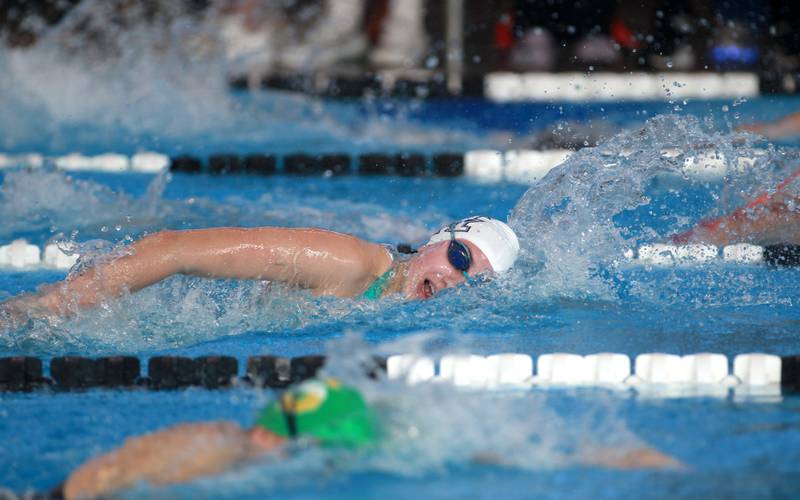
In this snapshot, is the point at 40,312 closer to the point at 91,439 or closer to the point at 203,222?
the point at 91,439

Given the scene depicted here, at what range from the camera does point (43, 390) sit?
9.40ft

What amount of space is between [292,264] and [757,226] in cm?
202

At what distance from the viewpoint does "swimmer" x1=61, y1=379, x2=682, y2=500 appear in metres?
2.03

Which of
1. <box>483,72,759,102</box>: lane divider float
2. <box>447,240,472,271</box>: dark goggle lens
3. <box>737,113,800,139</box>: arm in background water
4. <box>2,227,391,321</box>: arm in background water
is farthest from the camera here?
<box>483,72,759,102</box>: lane divider float

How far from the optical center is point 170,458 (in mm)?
2035

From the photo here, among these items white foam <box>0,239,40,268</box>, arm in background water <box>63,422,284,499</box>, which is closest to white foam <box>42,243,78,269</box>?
white foam <box>0,239,40,268</box>

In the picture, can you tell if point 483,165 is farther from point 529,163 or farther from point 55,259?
point 55,259

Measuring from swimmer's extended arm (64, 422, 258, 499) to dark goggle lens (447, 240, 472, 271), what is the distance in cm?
129

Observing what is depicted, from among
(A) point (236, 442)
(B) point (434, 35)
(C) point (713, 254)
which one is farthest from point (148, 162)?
(B) point (434, 35)

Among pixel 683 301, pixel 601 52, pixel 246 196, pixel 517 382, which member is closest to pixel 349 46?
pixel 601 52

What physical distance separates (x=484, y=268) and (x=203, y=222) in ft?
5.90

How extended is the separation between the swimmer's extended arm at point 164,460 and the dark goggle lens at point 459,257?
4.24 ft

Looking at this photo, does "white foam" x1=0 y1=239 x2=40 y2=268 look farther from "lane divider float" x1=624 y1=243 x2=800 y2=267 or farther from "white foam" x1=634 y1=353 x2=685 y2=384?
"white foam" x1=634 y1=353 x2=685 y2=384

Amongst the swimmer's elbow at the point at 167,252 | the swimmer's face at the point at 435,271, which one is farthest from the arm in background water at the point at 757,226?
the swimmer's elbow at the point at 167,252
